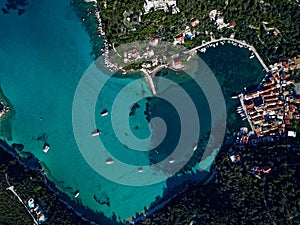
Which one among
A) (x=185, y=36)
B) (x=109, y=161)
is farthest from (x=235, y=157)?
(x=185, y=36)

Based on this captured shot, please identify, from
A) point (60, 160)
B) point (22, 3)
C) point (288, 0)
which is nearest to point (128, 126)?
point (60, 160)

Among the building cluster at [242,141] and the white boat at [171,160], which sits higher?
the white boat at [171,160]

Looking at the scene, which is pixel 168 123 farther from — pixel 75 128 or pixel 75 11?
pixel 75 11

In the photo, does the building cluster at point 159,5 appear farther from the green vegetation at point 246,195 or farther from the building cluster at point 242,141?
the green vegetation at point 246,195

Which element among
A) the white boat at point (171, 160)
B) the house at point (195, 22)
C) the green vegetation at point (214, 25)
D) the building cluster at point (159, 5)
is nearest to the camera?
the green vegetation at point (214, 25)

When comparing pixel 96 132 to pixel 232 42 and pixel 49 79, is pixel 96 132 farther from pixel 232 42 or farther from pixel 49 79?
pixel 232 42

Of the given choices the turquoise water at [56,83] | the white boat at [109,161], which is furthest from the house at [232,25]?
the white boat at [109,161]

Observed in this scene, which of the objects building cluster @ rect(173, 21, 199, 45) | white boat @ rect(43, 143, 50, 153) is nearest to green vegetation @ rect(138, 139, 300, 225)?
building cluster @ rect(173, 21, 199, 45)
